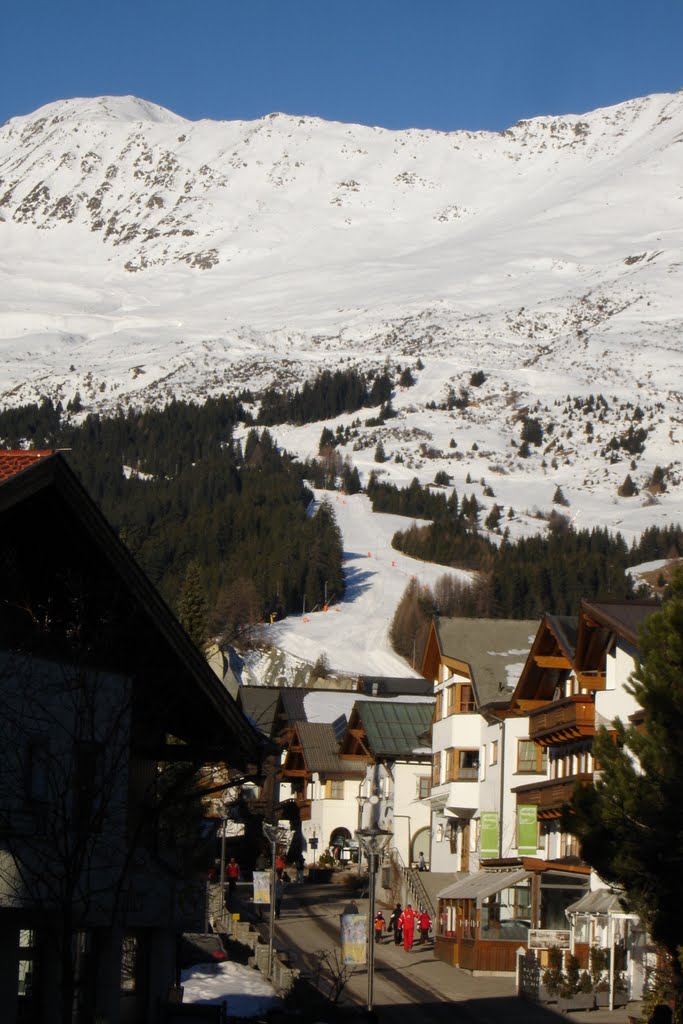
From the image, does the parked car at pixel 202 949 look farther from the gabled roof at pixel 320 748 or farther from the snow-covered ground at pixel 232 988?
the gabled roof at pixel 320 748

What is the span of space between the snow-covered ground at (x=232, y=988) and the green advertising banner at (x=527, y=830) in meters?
11.5

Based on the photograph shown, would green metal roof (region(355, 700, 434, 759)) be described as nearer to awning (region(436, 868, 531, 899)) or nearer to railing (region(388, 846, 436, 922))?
railing (region(388, 846, 436, 922))

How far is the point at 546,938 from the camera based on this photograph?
37.6 metres

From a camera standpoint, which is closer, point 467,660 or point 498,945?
point 498,945

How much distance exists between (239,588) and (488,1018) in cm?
13451

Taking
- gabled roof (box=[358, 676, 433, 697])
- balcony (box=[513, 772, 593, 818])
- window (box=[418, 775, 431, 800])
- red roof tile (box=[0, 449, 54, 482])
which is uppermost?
gabled roof (box=[358, 676, 433, 697])

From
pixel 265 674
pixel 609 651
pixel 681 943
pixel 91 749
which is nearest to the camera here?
pixel 91 749

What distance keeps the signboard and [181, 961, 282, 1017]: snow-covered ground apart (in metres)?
6.56

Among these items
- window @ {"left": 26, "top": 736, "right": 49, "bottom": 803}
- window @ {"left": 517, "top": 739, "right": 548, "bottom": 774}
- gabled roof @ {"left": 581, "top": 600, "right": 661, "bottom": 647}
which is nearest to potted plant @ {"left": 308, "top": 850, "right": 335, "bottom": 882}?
window @ {"left": 517, "top": 739, "right": 548, "bottom": 774}

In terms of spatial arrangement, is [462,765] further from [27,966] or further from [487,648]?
[27,966]

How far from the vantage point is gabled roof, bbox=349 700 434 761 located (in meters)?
65.8

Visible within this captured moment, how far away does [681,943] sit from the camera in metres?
25.3

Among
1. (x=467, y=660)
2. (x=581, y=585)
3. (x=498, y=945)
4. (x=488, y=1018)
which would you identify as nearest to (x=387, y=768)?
(x=467, y=660)

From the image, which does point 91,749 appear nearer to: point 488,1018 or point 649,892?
point 649,892
